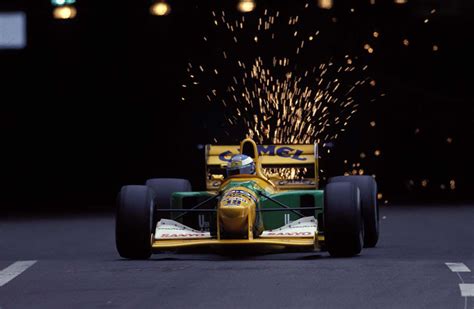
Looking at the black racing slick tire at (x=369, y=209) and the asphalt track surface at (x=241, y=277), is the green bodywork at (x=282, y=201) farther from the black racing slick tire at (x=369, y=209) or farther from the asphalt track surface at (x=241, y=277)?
the black racing slick tire at (x=369, y=209)

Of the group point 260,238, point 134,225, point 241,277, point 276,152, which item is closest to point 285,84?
point 276,152

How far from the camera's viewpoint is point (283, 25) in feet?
123

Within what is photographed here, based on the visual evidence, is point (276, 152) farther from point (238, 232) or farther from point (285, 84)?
point (285, 84)

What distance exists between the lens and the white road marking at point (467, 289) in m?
11.2

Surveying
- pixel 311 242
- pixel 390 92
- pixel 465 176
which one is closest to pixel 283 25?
pixel 390 92

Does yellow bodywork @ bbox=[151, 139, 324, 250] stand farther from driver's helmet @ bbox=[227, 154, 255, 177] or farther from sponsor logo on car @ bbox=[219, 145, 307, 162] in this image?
sponsor logo on car @ bbox=[219, 145, 307, 162]

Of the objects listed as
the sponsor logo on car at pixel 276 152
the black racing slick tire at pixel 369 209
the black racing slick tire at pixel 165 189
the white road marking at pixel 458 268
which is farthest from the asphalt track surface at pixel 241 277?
the sponsor logo on car at pixel 276 152

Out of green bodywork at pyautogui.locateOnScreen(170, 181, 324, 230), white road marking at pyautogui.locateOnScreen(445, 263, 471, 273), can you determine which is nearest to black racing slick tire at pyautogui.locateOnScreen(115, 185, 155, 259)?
green bodywork at pyautogui.locateOnScreen(170, 181, 324, 230)

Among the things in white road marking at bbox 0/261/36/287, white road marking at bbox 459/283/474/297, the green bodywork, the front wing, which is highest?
the green bodywork

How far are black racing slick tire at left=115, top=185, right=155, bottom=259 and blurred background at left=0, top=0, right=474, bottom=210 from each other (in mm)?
19811

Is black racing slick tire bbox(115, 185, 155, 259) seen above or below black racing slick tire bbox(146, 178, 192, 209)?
below

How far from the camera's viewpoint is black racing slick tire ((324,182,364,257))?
14789 mm

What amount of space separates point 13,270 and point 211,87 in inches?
1016

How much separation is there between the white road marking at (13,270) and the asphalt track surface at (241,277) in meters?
0.01
